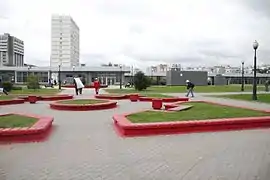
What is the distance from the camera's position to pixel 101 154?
21.5 feet

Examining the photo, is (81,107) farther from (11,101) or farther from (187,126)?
(187,126)

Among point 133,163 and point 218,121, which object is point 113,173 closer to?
point 133,163

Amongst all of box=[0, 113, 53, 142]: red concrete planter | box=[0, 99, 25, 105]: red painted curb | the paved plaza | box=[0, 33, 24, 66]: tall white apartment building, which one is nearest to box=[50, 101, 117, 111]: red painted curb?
box=[0, 99, 25, 105]: red painted curb

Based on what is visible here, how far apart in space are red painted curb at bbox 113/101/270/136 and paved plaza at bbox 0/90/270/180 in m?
0.30

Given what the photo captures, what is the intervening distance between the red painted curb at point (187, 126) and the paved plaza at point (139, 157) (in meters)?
0.30

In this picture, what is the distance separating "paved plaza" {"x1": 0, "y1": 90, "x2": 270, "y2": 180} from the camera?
17.1 ft

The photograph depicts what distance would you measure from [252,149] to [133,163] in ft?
8.76

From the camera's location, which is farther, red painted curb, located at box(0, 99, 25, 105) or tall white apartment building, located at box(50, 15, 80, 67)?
tall white apartment building, located at box(50, 15, 80, 67)

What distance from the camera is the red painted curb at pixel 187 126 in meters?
8.42

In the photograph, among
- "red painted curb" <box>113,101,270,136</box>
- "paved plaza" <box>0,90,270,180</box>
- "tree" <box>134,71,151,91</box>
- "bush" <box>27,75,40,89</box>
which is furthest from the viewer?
"tree" <box>134,71,151,91</box>

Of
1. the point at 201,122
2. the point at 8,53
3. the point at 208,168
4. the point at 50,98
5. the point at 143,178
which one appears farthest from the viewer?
the point at 8,53

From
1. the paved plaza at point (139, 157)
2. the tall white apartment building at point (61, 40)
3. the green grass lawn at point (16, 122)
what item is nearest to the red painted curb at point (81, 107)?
the green grass lawn at point (16, 122)

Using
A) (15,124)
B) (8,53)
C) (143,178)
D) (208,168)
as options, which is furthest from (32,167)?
(8,53)

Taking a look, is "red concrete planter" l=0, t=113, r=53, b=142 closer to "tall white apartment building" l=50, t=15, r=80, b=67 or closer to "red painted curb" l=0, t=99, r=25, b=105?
"red painted curb" l=0, t=99, r=25, b=105
